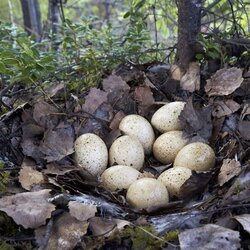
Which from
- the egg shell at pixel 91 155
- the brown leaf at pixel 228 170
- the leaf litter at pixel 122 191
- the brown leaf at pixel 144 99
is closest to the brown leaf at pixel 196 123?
the leaf litter at pixel 122 191

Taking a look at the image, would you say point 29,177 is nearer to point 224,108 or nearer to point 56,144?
point 56,144

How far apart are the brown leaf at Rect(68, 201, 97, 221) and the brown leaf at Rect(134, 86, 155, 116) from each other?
1114mm

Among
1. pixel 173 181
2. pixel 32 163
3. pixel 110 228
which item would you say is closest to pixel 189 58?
pixel 173 181

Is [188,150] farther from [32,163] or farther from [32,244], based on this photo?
[32,244]

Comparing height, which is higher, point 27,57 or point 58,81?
point 27,57

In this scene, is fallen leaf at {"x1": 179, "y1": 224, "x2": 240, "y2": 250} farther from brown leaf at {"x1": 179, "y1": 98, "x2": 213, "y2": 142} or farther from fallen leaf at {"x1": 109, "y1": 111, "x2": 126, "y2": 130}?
fallen leaf at {"x1": 109, "y1": 111, "x2": 126, "y2": 130}

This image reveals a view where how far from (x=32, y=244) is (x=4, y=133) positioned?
3.02ft

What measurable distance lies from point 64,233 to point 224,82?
4.79ft

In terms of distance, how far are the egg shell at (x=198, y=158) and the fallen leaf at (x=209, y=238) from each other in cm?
70

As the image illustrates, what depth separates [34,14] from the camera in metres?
5.58

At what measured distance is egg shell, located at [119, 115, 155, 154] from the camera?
2.67m

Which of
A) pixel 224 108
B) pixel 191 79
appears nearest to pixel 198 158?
pixel 224 108

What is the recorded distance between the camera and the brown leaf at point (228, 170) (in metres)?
2.12

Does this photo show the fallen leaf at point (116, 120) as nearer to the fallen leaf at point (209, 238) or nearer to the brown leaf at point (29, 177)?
the brown leaf at point (29, 177)
